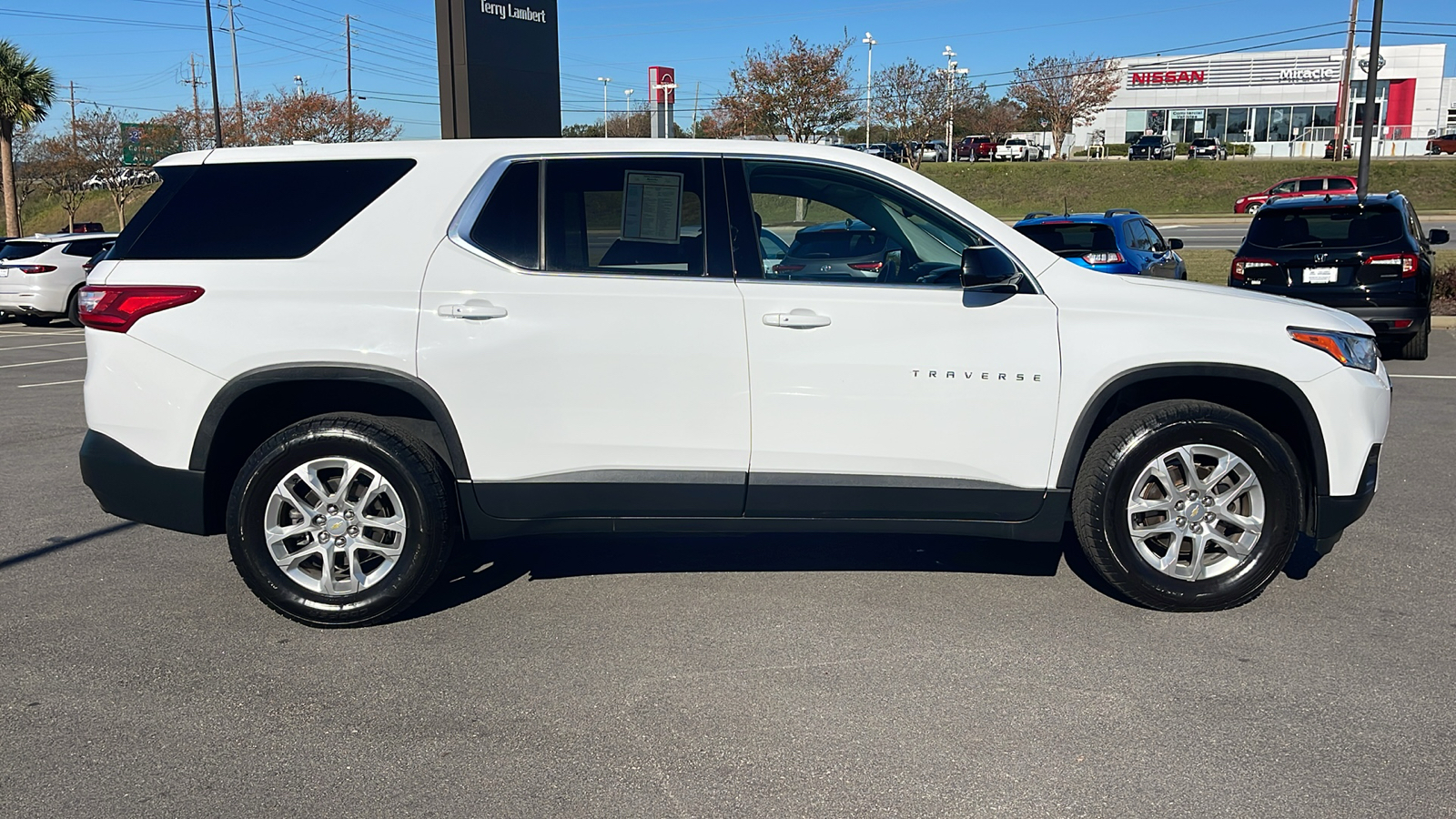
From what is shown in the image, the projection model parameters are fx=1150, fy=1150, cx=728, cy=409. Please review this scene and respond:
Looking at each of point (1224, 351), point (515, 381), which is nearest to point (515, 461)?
point (515, 381)

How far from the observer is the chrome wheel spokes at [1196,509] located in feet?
14.9

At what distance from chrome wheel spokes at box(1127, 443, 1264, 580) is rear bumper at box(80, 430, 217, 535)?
369 centimetres

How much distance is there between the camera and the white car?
61.4 ft

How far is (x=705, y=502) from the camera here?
452 cm

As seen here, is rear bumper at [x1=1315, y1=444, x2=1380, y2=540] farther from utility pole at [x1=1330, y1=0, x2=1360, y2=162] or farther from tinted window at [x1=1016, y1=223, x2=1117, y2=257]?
utility pole at [x1=1330, y1=0, x2=1360, y2=162]

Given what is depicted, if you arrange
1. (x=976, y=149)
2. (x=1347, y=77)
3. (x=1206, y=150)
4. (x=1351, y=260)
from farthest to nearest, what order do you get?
(x=976, y=149) → (x=1206, y=150) → (x=1347, y=77) → (x=1351, y=260)

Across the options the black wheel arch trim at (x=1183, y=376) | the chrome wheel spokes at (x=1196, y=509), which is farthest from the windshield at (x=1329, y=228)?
the chrome wheel spokes at (x=1196, y=509)

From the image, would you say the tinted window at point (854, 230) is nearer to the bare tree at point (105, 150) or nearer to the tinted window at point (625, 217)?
the tinted window at point (625, 217)

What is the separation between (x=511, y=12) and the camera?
1406cm

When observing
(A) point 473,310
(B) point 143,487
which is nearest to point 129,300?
(B) point 143,487

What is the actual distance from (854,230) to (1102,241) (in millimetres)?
8344

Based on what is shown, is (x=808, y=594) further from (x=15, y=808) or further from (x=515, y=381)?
(x=15, y=808)

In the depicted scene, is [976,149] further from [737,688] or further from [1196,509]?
[737,688]

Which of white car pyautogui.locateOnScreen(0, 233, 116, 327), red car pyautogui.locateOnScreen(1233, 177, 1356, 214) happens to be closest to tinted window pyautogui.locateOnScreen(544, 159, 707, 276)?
white car pyautogui.locateOnScreen(0, 233, 116, 327)
